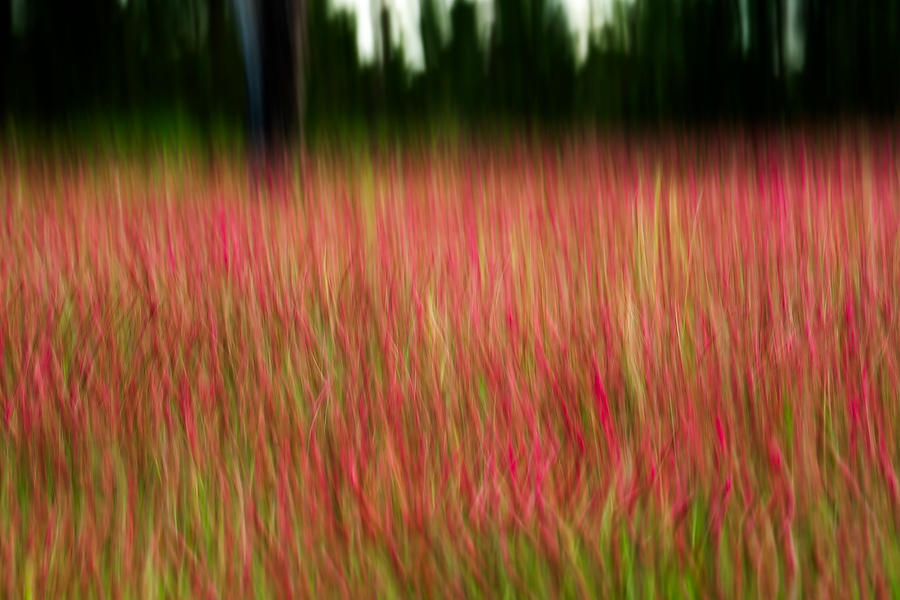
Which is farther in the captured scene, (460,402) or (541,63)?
(541,63)

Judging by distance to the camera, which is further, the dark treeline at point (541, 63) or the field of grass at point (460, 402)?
the dark treeline at point (541, 63)

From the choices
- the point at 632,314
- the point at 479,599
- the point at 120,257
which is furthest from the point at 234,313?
the point at 479,599

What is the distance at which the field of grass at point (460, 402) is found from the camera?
1.13 m

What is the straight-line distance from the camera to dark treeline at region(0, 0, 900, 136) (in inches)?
210

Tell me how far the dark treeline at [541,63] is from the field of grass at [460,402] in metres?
2.91

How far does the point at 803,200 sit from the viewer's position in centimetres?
255

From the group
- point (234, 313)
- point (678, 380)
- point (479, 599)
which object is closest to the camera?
point (479, 599)

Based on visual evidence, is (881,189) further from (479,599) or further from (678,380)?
(479,599)

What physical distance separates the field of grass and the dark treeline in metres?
2.91

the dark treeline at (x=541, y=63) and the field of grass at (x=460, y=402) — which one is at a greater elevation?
the dark treeline at (x=541, y=63)

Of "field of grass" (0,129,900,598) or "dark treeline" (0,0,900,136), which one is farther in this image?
"dark treeline" (0,0,900,136)

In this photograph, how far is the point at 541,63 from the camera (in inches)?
216

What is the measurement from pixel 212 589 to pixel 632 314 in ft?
2.95

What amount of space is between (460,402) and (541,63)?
4262mm
